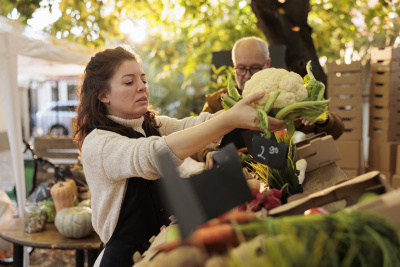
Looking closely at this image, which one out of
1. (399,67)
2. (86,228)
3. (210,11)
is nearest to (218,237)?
(86,228)

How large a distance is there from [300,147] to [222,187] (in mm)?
1260

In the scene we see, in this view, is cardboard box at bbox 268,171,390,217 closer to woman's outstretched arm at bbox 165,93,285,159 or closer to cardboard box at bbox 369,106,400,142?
woman's outstretched arm at bbox 165,93,285,159

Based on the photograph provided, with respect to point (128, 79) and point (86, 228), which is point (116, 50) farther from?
point (86, 228)

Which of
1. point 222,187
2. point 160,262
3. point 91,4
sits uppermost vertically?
point 91,4

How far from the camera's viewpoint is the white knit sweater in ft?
5.75

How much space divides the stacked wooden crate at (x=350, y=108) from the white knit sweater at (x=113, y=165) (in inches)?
150

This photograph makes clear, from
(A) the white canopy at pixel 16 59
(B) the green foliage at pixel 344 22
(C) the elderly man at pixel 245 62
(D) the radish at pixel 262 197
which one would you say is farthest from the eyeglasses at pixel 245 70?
(B) the green foliage at pixel 344 22

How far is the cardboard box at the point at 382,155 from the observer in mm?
5238

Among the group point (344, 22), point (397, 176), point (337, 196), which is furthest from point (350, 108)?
point (337, 196)

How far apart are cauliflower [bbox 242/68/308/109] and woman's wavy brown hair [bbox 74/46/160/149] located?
2.10 ft

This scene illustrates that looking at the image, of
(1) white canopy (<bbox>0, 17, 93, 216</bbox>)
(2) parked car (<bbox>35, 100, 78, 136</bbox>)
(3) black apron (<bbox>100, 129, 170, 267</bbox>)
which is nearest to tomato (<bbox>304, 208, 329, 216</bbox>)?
(3) black apron (<bbox>100, 129, 170, 267</bbox>)

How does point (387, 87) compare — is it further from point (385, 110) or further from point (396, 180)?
point (396, 180)

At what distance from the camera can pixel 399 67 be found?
17.1 ft

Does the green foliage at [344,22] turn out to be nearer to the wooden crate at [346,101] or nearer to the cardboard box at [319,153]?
the wooden crate at [346,101]
